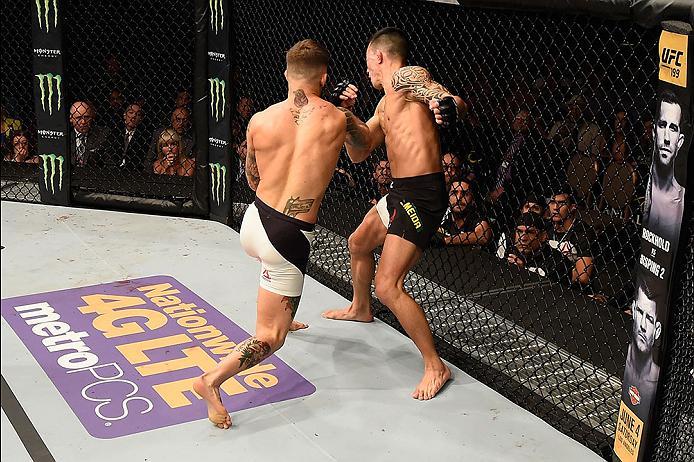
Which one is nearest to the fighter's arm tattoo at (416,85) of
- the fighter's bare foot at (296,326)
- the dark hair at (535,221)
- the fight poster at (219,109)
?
the fighter's bare foot at (296,326)

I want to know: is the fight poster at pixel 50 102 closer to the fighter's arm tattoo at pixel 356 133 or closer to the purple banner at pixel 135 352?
the purple banner at pixel 135 352

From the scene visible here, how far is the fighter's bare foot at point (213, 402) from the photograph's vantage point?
276cm

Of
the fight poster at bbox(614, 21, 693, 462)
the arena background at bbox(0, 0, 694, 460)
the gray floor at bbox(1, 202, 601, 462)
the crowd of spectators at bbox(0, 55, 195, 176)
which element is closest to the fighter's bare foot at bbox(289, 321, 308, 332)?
the gray floor at bbox(1, 202, 601, 462)

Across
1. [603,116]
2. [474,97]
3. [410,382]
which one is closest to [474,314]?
[410,382]

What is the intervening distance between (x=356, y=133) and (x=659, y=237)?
1055 millimetres

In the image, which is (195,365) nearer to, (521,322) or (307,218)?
(307,218)

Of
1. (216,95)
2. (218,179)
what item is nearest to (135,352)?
(218,179)

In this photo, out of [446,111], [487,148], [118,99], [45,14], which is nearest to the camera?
[446,111]

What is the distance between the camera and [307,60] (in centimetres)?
280

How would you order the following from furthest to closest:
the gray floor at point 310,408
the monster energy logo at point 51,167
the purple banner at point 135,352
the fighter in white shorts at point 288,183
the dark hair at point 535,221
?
the monster energy logo at point 51,167 → the dark hair at point 535,221 → the purple banner at point 135,352 → the fighter in white shorts at point 288,183 → the gray floor at point 310,408

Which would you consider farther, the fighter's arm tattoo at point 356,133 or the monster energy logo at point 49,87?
the monster energy logo at point 49,87

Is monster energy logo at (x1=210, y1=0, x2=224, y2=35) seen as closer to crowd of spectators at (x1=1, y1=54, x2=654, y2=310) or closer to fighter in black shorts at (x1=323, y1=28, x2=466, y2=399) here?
crowd of spectators at (x1=1, y1=54, x2=654, y2=310)

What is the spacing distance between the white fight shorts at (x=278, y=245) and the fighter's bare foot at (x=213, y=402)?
0.36m

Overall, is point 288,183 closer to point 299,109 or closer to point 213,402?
point 299,109
